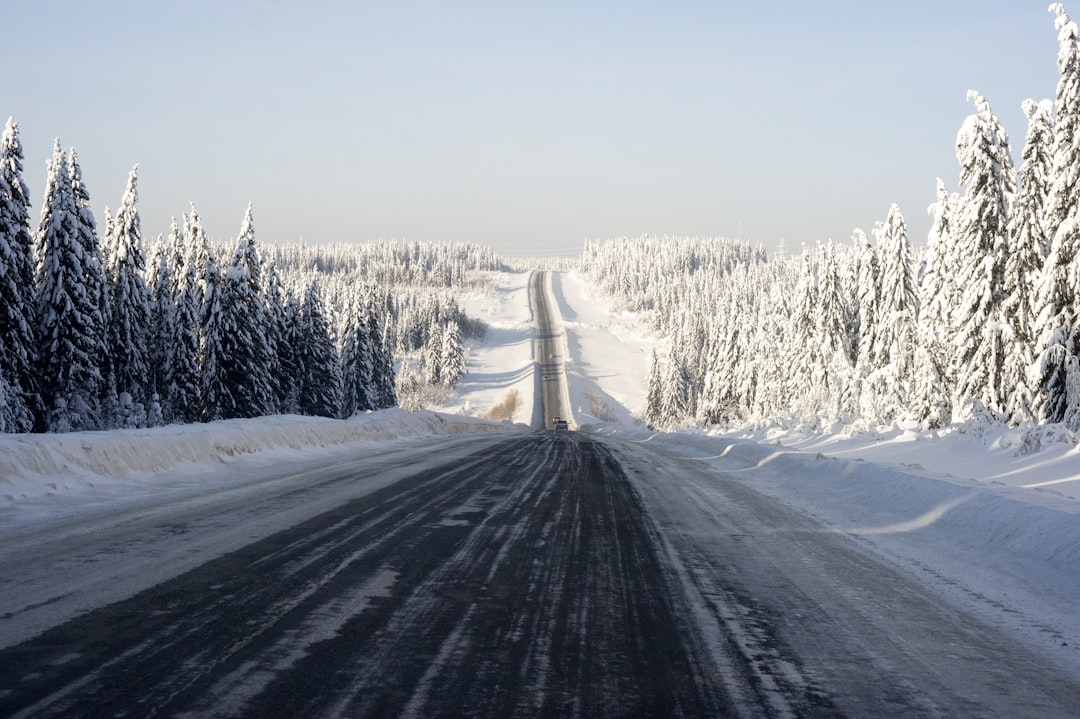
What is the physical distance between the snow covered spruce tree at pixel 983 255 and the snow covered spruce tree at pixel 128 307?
40187mm

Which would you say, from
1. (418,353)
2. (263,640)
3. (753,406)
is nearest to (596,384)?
(418,353)

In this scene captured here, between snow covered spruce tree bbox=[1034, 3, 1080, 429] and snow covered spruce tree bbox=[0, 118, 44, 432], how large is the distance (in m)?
36.8

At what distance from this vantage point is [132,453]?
39.3 feet

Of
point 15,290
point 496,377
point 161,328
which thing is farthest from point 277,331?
point 496,377

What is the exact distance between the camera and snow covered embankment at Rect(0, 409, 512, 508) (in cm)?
952

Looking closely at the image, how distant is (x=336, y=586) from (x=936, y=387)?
34009 mm

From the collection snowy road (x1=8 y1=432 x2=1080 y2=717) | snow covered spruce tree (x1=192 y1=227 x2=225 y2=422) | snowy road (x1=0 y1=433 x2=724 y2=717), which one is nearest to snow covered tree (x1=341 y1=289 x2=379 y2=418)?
snow covered spruce tree (x1=192 y1=227 x2=225 y2=422)

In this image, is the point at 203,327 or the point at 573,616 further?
the point at 203,327

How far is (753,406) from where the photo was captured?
229 feet

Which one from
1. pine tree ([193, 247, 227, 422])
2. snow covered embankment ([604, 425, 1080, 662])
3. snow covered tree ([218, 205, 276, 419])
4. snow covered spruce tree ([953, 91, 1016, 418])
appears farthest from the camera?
snow covered tree ([218, 205, 276, 419])

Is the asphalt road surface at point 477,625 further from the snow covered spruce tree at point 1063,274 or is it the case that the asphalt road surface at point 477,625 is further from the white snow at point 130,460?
the snow covered spruce tree at point 1063,274

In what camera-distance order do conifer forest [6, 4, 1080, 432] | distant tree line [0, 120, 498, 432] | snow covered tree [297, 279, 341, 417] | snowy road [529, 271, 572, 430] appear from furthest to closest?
1. snowy road [529, 271, 572, 430]
2. snow covered tree [297, 279, 341, 417]
3. distant tree line [0, 120, 498, 432]
4. conifer forest [6, 4, 1080, 432]

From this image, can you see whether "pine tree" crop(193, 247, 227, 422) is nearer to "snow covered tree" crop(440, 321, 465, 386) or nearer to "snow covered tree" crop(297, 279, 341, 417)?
"snow covered tree" crop(297, 279, 341, 417)

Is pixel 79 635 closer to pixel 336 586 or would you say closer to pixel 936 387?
pixel 336 586
